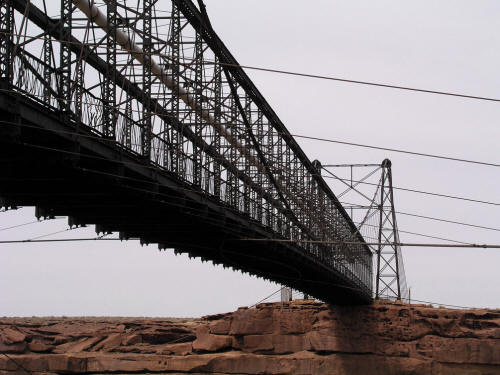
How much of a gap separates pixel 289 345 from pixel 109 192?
133ft

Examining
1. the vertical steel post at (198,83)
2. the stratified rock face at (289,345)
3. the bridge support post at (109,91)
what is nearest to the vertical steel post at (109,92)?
the bridge support post at (109,91)

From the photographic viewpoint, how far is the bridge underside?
65.3ft

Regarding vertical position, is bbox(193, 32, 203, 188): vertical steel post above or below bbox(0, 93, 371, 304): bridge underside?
above

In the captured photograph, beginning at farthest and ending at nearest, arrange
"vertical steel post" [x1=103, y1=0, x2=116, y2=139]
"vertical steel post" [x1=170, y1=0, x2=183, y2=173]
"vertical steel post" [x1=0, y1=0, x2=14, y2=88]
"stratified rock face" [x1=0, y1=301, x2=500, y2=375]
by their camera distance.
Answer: "stratified rock face" [x1=0, y1=301, x2=500, y2=375] < "vertical steel post" [x1=170, y1=0, x2=183, y2=173] < "vertical steel post" [x1=103, y1=0, x2=116, y2=139] < "vertical steel post" [x1=0, y1=0, x2=14, y2=88]

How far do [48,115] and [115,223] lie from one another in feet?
31.8

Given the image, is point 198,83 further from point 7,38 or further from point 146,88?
point 7,38

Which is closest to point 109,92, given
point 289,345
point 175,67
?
point 175,67

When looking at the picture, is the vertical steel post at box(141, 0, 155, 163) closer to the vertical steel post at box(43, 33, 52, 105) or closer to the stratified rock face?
the vertical steel post at box(43, 33, 52, 105)

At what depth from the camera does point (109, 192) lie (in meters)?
24.5

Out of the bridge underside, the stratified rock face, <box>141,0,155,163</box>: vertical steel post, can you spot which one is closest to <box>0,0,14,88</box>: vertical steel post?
the bridge underside

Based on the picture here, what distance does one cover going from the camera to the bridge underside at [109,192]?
1991cm

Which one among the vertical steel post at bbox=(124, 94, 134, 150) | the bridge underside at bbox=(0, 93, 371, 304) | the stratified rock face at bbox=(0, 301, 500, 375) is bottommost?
the stratified rock face at bbox=(0, 301, 500, 375)

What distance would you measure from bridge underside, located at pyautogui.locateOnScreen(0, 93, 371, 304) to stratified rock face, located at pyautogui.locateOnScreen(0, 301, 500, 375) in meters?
21.4

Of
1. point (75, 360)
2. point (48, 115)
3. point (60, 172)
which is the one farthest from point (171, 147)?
point (75, 360)
